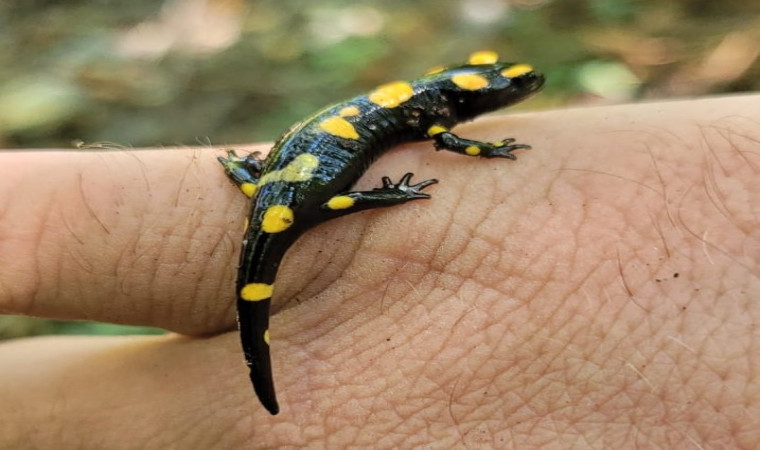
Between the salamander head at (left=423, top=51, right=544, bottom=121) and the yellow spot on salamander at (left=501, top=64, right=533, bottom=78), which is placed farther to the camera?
the yellow spot on salamander at (left=501, top=64, right=533, bottom=78)

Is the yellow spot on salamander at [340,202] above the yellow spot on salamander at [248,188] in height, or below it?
below

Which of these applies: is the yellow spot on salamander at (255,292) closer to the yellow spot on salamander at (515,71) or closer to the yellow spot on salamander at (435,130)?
the yellow spot on salamander at (435,130)

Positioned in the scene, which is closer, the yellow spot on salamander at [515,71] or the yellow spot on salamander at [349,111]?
the yellow spot on salamander at [349,111]

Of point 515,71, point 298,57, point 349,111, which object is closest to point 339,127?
point 349,111

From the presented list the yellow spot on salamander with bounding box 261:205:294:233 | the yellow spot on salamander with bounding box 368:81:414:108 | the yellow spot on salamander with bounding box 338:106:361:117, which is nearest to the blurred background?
the yellow spot on salamander with bounding box 368:81:414:108

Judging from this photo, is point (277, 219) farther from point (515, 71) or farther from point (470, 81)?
point (515, 71)

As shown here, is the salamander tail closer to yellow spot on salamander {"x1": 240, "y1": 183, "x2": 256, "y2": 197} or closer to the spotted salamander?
the spotted salamander

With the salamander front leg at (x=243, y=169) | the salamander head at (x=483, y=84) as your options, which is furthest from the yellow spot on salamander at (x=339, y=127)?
the salamander head at (x=483, y=84)
